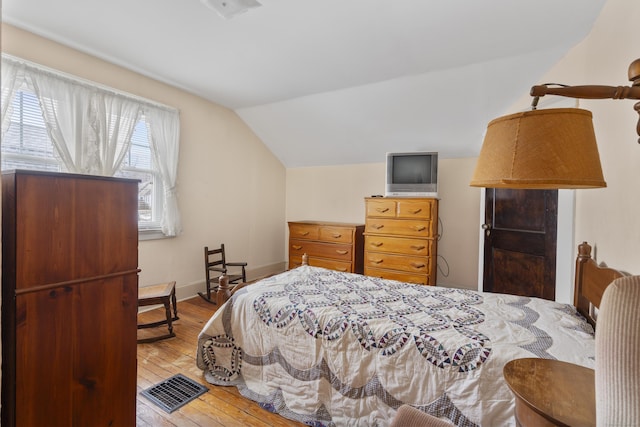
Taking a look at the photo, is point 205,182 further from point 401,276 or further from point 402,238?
point 401,276

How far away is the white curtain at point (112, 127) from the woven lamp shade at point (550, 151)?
3.22 metres

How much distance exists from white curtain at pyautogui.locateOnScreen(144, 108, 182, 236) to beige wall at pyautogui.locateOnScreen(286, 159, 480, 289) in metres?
2.18

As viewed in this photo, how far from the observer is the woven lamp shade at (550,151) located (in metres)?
0.85

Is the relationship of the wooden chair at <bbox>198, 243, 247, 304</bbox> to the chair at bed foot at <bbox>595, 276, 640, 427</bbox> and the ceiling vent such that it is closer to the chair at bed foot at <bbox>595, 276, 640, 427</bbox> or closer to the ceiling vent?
the ceiling vent

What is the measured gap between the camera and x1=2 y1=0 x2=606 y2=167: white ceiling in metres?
2.12

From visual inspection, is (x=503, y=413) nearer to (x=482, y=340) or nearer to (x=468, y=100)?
(x=482, y=340)

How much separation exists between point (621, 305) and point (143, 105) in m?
3.82

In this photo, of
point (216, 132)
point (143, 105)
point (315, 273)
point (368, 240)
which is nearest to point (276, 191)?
point (216, 132)

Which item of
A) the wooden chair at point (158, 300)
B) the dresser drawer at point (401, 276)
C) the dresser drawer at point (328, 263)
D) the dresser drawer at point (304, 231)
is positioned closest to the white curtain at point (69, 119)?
the wooden chair at point (158, 300)

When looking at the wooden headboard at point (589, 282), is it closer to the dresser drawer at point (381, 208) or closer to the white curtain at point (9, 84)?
the dresser drawer at point (381, 208)

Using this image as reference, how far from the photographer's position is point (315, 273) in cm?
262

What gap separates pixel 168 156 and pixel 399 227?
9.36 feet

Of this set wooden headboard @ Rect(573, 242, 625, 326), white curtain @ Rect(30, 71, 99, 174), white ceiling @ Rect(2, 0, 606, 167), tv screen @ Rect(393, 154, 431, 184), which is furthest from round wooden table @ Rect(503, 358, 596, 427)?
white curtain @ Rect(30, 71, 99, 174)

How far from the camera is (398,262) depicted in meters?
3.82
